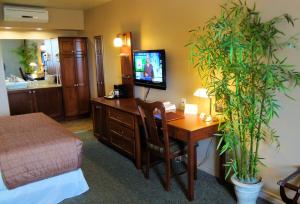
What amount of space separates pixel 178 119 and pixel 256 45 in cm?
115

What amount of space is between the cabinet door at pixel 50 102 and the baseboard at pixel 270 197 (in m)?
4.51

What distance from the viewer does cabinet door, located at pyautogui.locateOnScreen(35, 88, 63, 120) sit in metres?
5.47

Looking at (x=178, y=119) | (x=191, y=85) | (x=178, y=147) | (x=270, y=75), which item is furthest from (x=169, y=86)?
(x=270, y=75)

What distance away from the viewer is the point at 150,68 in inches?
144

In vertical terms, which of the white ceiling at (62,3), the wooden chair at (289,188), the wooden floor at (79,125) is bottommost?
the wooden floor at (79,125)

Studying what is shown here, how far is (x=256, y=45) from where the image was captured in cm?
216

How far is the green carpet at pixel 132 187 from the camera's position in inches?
105

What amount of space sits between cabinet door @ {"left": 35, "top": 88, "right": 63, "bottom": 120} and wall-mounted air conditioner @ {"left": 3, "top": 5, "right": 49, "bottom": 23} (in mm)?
1430

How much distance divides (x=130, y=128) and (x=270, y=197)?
181 cm

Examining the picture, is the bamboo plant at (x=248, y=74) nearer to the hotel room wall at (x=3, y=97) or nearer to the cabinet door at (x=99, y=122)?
the cabinet door at (x=99, y=122)

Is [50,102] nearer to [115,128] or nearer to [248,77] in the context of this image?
[115,128]

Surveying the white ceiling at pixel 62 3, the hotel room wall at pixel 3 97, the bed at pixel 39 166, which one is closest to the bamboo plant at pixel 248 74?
the bed at pixel 39 166

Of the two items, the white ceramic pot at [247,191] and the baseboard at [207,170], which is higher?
the white ceramic pot at [247,191]

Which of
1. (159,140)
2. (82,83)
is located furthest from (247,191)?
(82,83)
